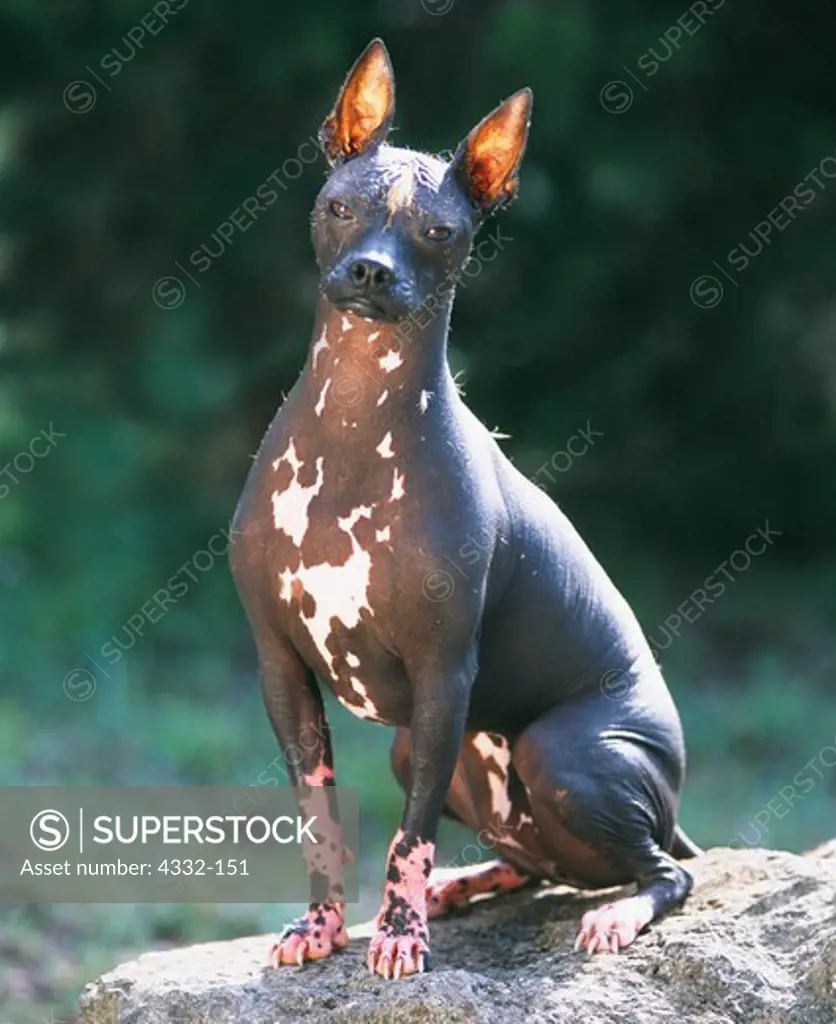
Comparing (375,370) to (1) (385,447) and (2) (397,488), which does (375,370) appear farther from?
(2) (397,488)

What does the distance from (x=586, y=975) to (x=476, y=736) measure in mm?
746

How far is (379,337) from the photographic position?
418 centimetres

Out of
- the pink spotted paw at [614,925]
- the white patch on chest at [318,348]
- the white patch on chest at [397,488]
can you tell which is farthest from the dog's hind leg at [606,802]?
the white patch on chest at [318,348]

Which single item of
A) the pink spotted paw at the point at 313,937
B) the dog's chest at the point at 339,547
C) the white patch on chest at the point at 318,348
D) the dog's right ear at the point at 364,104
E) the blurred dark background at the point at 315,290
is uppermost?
the blurred dark background at the point at 315,290

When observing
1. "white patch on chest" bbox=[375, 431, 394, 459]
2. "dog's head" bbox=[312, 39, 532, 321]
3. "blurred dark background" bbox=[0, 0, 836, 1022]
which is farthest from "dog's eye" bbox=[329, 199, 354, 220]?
"blurred dark background" bbox=[0, 0, 836, 1022]

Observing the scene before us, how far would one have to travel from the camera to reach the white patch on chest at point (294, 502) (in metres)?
4.22

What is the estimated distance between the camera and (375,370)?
4.21m

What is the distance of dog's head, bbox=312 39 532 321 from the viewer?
12.9 feet

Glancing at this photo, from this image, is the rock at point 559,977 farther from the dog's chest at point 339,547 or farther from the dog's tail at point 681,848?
the dog's chest at point 339,547

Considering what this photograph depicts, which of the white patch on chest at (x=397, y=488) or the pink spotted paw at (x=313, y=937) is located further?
the pink spotted paw at (x=313, y=937)

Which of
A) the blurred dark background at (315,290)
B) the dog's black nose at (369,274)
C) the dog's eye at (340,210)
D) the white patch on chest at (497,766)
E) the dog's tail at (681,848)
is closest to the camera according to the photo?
the dog's black nose at (369,274)

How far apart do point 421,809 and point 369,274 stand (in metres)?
1.30

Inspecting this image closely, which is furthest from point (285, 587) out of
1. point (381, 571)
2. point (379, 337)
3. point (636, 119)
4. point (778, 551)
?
point (778, 551)

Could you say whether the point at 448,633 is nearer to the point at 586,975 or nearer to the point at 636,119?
the point at 586,975
